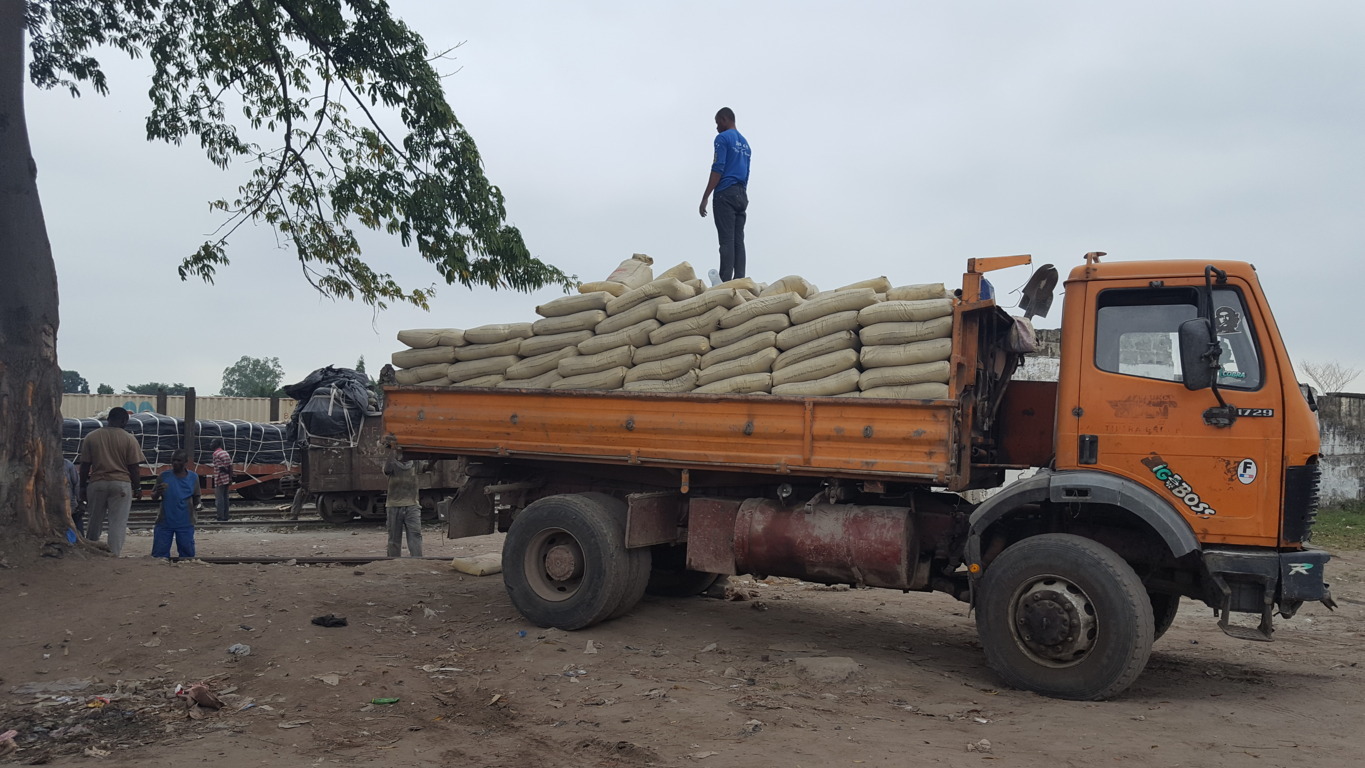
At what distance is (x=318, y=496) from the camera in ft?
56.1

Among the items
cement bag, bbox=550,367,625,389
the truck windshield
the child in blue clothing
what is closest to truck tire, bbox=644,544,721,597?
cement bag, bbox=550,367,625,389

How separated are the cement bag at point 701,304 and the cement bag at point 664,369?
32 centimetres

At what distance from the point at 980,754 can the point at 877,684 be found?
4.61ft

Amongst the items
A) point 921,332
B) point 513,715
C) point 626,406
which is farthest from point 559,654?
point 921,332

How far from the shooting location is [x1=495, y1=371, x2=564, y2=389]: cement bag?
744 centimetres

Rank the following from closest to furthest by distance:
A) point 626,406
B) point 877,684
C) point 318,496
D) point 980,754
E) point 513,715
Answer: point 980,754 < point 513,715 < point 877,684 < point 626,406 < point 318,496

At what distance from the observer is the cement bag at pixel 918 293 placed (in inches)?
252

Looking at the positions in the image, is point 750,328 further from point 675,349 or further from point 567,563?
point 567,563

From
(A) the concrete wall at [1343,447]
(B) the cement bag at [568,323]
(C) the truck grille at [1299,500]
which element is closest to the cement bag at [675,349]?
(B) the cement bag at [568,323]

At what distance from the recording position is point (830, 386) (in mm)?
6336

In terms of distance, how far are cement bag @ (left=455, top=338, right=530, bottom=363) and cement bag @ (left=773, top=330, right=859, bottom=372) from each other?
7.30 ft

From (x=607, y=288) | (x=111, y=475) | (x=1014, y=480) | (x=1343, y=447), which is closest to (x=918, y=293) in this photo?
(x=1014, y=480)

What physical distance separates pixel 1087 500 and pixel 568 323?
391cm

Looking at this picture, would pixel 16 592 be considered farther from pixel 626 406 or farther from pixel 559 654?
pixel 626 406
